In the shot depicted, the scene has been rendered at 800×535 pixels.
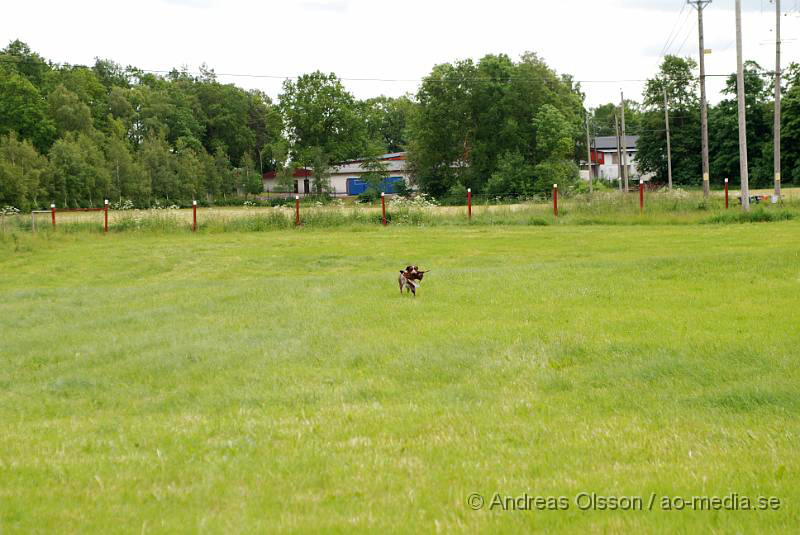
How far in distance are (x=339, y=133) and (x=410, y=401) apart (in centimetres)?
8751

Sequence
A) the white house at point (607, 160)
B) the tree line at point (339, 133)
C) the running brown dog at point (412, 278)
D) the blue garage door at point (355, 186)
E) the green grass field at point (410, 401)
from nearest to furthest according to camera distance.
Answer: the green grass field at point (410, 401), the running brown dog at point (412, 278), the tree line at point (339, 133), the blue garage door at point (355, 186), the white house at point (607, 160)

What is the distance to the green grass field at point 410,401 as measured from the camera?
5.04 meters

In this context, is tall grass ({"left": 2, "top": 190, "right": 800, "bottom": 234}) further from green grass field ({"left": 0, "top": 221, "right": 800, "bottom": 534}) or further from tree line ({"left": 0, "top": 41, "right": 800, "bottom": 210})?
tree line ({"left": 0, "top": 41, "right": 800, "bottom": 210})

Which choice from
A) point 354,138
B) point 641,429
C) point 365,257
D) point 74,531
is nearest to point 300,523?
point 74,531

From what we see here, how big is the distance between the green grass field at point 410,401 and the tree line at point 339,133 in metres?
52.3


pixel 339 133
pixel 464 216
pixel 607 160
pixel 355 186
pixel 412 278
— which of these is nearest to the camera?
pixel 412 278

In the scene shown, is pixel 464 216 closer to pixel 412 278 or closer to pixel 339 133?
pixel 412 278

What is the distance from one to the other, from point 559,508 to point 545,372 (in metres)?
3.83

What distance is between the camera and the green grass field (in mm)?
5039

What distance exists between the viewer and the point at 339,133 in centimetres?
9356

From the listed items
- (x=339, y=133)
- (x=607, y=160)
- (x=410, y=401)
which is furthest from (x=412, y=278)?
(x=607, y=160)

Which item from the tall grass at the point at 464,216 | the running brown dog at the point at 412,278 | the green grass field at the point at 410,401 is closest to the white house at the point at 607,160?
the tall grass at the point at 464,216

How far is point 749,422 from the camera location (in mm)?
6594

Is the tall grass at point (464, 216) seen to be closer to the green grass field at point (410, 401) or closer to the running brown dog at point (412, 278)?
the green grass field at point (410, 401)
